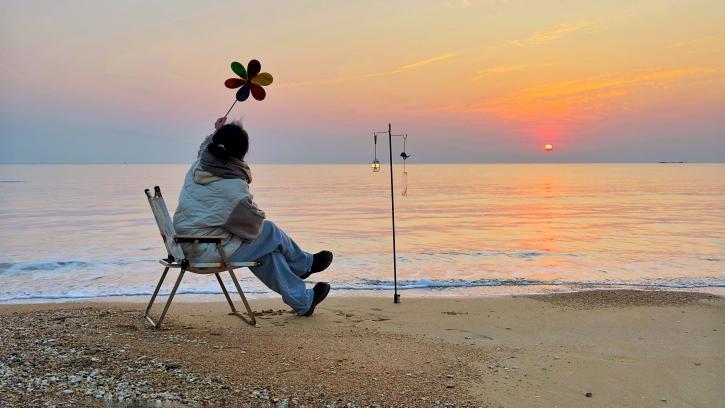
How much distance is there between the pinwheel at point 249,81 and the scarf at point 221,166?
481 millimetres

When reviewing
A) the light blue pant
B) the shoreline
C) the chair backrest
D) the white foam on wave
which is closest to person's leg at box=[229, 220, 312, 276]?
the light blue pant

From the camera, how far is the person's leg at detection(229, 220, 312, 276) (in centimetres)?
494

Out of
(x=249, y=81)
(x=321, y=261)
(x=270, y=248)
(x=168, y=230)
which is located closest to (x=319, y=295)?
(x=321, y=261)

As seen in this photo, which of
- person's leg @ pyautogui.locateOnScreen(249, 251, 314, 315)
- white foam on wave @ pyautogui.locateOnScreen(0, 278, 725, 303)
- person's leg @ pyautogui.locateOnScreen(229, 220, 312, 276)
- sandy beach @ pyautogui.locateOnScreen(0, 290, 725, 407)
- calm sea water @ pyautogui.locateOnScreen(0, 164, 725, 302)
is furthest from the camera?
calm sea water @ pyautogui.locateOnScreen(0, 164, 725, 302)

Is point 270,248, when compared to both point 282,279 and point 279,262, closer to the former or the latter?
point 279,262

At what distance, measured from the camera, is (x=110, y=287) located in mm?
8500

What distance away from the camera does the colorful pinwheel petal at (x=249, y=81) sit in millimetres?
5035

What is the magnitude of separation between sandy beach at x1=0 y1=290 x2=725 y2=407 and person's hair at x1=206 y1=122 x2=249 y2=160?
1.41 meters

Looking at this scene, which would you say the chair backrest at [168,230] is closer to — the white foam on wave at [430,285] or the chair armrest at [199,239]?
the chair armrest at [199,239]

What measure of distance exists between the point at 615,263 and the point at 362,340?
24.8 ft

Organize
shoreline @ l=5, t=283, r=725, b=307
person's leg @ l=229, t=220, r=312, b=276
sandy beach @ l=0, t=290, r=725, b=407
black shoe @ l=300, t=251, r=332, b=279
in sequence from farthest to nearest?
shoreline @ l=5, t=283, r=725, b=307 → black shoe @ l=300, t=251, r=332, b=279 → person's leg @ l=229, t=220, r=312, b=276 → sandy beach @ l=0, t=290, r=725, b=407

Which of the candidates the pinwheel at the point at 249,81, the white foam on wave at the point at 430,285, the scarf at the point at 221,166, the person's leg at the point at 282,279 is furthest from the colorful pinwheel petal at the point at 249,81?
the white foam on wave at the point at 430,285

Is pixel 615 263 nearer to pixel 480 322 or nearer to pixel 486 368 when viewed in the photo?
pixel 480 322

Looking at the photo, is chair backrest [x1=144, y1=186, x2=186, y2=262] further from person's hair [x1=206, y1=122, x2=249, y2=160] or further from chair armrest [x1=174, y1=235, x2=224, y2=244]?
person's hair [x1=206, y1=122, x2=249, y2=160]
